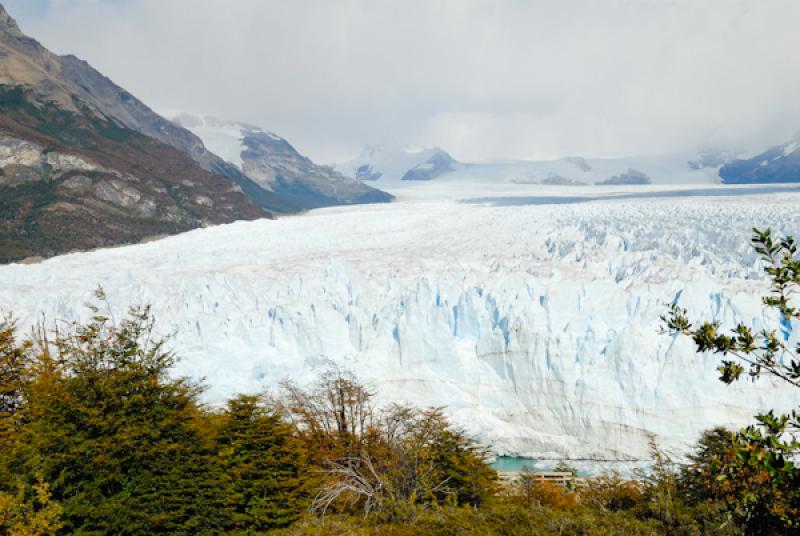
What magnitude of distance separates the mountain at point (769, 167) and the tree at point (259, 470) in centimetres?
15296

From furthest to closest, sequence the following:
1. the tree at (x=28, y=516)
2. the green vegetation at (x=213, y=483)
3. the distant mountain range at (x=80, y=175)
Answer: the distant mountain range at (x=80, y=175), the green vegetation at (x=213, y=483), the tree at (x=28, y=516)

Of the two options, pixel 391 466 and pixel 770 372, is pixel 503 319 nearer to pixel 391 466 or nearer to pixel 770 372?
pixel 391 466

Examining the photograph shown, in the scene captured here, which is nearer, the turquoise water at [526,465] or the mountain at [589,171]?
the turquoise water at [526,465]

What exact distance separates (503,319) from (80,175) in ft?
317

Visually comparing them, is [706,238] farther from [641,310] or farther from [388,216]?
[388,216]

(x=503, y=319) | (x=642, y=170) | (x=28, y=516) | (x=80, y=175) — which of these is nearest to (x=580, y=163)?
(x=642, y=170)

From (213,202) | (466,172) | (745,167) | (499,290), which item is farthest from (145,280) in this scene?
(745,167)

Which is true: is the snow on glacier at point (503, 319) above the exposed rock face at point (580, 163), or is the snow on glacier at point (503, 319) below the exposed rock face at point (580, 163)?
below

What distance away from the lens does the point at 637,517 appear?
962 centimetres

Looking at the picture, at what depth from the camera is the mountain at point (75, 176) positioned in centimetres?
8100

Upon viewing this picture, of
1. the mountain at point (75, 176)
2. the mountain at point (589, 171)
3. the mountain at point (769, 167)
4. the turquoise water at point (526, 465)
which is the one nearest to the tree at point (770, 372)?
the turquoise water at point (526, 465)

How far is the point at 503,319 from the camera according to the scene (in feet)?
70.8

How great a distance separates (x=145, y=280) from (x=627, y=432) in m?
20.8

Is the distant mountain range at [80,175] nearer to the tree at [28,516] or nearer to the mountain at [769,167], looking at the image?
the tree at [28,516]
